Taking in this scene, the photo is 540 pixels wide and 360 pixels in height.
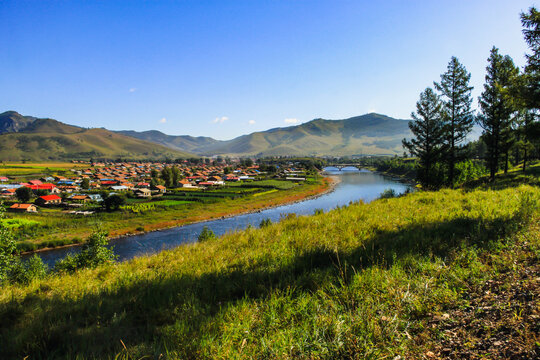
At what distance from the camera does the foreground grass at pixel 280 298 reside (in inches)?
89.1

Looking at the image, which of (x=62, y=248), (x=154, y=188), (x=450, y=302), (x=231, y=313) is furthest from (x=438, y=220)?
(x=154, y=188)

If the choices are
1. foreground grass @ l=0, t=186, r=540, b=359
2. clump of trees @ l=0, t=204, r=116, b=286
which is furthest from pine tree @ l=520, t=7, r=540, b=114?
clump of trees @ l=0, t=204, r=116, b=286

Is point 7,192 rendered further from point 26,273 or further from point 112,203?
point 26,273

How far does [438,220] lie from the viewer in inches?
248

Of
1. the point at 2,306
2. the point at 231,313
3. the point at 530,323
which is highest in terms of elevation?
the point at 530,323

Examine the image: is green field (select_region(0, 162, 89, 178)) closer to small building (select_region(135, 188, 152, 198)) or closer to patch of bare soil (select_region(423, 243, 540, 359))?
small building (select_region(135, 188, 152, 198))

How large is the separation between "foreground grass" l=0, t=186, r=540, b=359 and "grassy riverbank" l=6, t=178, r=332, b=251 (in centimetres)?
4075

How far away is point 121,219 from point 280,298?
5307cm

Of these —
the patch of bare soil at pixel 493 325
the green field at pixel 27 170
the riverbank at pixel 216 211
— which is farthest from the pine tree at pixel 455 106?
the green field at pixel 27 170

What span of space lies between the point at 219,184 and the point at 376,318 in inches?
3755

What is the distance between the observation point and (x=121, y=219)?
47.6 metres

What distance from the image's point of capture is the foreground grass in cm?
226

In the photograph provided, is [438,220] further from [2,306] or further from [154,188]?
[154,188]

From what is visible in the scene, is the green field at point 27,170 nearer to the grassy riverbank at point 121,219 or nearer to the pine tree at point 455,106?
the grassy riverbank at point 121,219
